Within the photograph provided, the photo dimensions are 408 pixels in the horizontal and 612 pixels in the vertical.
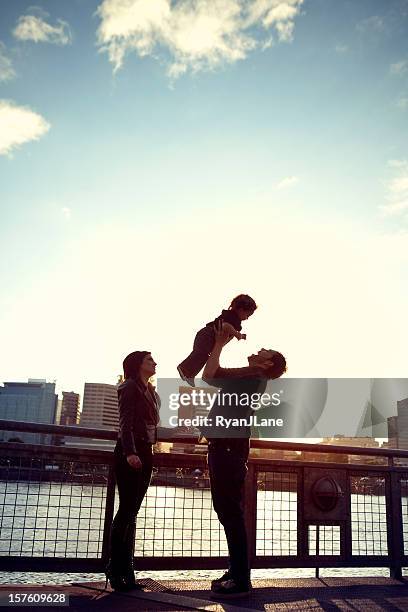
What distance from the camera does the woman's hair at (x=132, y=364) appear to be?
4527 millimetres

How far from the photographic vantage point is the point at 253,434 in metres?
4.64

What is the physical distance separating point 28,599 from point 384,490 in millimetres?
3978

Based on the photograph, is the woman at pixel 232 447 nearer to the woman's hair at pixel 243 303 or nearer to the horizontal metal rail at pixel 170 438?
the woman's hair at pixel 243 303

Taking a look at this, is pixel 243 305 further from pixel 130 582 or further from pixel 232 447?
pixel 130 582

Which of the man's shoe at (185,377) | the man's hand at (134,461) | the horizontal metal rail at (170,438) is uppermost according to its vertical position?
the man's shoe at (185,377)

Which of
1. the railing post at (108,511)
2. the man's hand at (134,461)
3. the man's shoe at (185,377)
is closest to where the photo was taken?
the man's hand at (134,461)

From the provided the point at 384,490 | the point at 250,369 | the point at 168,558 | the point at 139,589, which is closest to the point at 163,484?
the point at 168,558

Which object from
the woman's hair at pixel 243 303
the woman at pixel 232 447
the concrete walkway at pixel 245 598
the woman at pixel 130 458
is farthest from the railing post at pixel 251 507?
the woman's hair at pixel 243 303

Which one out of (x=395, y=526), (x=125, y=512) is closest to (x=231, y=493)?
(x=125, y=512)

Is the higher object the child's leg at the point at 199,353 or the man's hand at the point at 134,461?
the child's leg at the point at 199,353

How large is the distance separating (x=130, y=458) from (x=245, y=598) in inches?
57.6

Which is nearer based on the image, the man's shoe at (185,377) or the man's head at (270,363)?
the man's shoe at (185,377)

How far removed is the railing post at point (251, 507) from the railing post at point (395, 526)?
1.62 m

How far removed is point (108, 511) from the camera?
4738 mm
